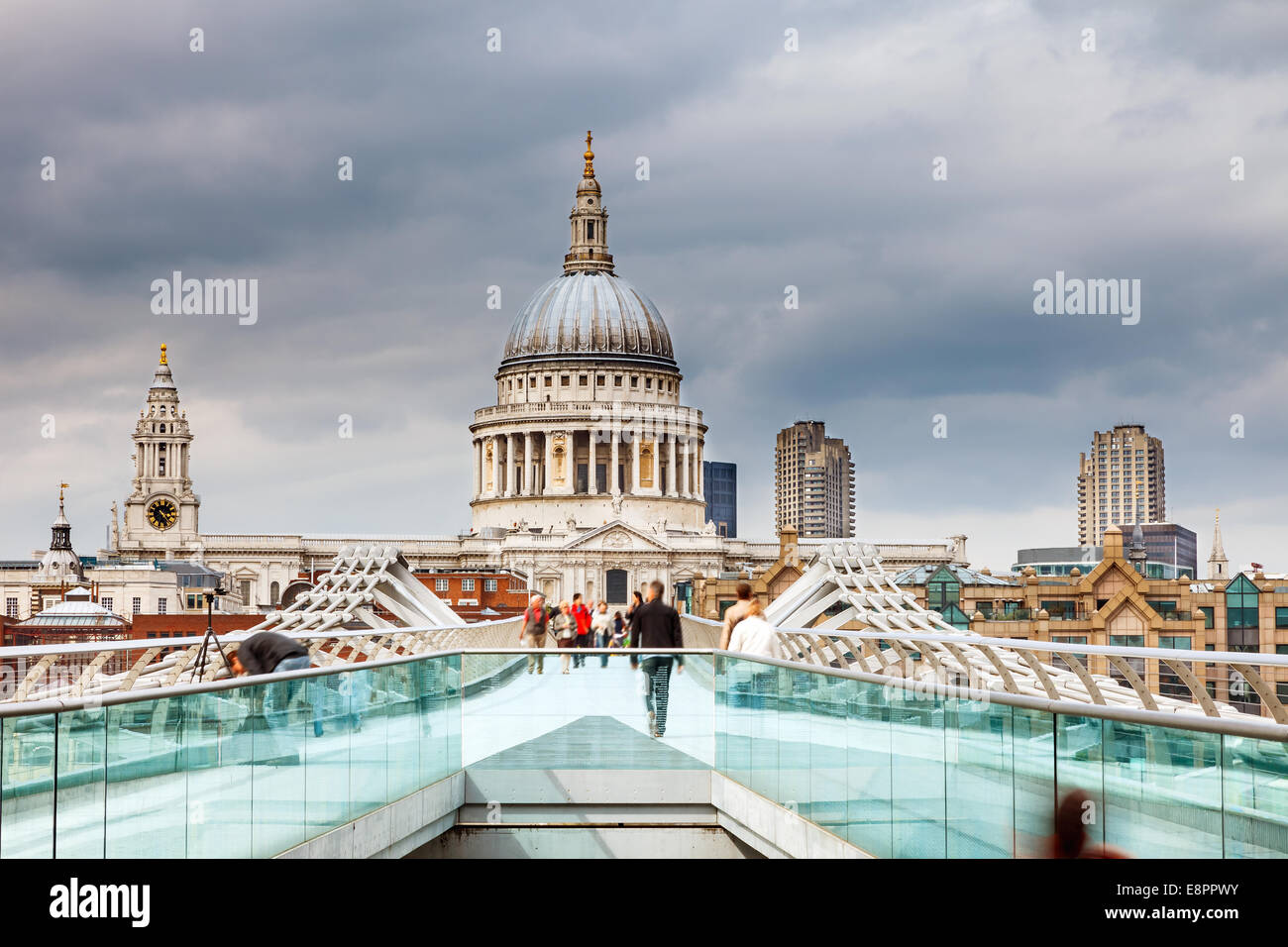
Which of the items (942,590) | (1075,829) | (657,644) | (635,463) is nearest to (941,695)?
(1075,829)

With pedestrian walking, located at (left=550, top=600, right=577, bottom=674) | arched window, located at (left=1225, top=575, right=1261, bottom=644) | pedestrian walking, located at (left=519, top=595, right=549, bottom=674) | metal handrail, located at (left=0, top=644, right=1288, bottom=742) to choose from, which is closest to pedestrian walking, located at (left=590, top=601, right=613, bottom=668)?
pedestrian walking, located at (left=550, top=600, right=577, bottom=674)

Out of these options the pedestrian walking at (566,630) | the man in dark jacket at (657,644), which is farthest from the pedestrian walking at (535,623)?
the man in dark jacket at (657,644)

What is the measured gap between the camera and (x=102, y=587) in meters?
136

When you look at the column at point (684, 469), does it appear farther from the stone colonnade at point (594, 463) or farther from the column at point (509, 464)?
the column at point (509, 464)

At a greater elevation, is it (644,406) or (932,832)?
(644,406)

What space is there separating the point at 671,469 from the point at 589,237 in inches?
1211

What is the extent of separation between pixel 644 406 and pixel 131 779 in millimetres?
160449

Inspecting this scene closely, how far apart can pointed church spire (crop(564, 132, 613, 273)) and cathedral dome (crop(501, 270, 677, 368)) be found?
2149 millimetres

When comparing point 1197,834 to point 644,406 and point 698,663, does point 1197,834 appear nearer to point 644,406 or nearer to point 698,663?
point 698,663

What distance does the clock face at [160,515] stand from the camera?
161750 mm

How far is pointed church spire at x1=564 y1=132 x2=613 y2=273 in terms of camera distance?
603 ft

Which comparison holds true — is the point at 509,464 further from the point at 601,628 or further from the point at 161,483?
the point at 601,628

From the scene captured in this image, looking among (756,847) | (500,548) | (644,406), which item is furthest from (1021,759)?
(644,406)

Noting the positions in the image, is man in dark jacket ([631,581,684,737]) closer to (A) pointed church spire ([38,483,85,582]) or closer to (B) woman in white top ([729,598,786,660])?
(B) woman in white top ([729,598,786,660])
